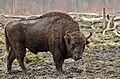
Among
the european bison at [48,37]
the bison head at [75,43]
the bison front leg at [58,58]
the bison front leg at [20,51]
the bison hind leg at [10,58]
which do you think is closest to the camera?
the bison head at [75,43]

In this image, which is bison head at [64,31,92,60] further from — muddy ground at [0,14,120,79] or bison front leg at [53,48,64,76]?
muddy ground at [0,14,120,79]

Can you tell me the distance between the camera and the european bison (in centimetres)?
885

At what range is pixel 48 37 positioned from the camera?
9266 millimetres

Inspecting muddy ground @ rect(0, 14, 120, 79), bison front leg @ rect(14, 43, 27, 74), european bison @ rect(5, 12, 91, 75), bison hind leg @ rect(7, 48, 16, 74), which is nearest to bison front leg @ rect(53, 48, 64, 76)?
european bison @ rect(5, 12, 91, 75)

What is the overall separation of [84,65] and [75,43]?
199 centimetres

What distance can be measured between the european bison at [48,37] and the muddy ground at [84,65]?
1.36 ft

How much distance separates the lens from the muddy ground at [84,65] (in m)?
8.90

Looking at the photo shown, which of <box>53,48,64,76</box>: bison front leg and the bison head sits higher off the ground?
the bison head

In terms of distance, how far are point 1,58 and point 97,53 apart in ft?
11.1

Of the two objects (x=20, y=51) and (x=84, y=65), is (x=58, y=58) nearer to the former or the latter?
(x=20, y=51)

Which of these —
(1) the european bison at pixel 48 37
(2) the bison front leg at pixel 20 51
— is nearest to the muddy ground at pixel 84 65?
(2) the bison front leg at pixel 20 51

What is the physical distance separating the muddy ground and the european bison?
415 mm

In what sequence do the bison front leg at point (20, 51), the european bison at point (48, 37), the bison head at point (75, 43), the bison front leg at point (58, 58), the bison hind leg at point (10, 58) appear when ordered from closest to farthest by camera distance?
1. the bison head at point (75, 43)
2. the european bison at point (48, 37)
3. the bison front leg at point (58, 58)
4. the bison front leg at point (20, 51)
5. the bison hind leg at point (10, 58)

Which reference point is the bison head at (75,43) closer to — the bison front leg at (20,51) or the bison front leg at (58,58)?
the bison front leg at (58,58)
